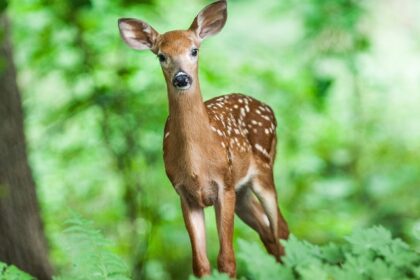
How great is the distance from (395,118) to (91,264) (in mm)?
6901

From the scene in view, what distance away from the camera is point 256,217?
3.12m

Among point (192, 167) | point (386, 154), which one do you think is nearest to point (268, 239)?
point (192, 167)

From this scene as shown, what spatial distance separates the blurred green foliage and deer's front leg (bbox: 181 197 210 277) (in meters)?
0.42

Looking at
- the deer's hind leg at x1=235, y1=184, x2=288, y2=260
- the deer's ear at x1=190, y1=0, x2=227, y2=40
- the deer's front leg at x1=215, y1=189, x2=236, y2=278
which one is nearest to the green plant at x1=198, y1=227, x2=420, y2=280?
the deer's front leg at x1=215, y1=189, x2=236, y2=278

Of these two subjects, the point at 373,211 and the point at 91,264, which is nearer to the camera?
the point at 91,264

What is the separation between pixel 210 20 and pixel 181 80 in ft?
1.02

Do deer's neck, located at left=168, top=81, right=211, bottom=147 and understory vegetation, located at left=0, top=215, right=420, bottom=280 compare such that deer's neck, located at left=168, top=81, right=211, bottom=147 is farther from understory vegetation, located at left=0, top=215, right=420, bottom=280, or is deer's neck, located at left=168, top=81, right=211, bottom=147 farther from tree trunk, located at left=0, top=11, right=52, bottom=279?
tree trunk, located at left=0, top=11, right=52, bottom=279

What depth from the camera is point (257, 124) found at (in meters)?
3.14

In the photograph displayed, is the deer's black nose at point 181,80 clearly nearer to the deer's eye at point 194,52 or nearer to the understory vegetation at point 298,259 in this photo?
the deer's eye at point 194,52

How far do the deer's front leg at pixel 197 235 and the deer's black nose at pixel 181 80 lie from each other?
400 millimetres

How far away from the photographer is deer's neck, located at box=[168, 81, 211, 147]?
2549 mm

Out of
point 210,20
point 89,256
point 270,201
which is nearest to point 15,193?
point 270,201

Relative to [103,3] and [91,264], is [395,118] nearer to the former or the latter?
[103,3]

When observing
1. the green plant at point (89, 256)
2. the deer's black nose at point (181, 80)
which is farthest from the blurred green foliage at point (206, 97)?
the deer's black nose at point (181, 80)
